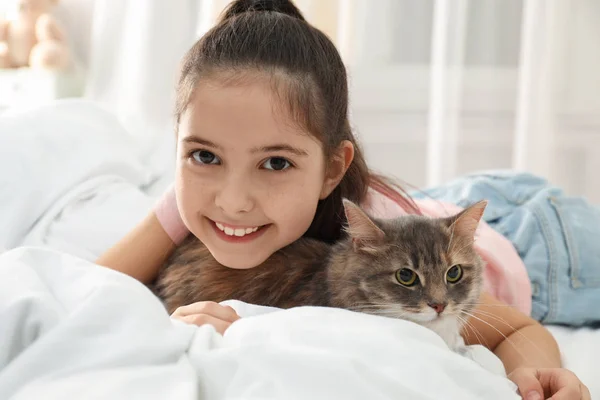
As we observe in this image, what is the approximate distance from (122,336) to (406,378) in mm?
312

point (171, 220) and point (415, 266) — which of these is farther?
point (171, 220)

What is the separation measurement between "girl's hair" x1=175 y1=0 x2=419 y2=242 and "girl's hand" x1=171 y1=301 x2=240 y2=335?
348mm

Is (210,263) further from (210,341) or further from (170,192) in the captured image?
(210,341)

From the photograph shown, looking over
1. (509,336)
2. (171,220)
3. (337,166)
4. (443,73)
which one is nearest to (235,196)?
(337,166)

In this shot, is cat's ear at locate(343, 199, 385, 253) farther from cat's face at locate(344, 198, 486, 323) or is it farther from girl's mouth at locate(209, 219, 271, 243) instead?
girl's mouth at locate(209, 219, 271, 243)

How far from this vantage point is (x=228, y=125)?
1.16 metres

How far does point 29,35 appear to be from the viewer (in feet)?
9.44

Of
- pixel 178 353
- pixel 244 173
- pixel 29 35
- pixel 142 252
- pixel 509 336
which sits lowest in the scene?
pixel 509 336

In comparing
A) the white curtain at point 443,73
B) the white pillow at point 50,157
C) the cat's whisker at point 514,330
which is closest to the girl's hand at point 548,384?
the cat's whisker at point 514,330

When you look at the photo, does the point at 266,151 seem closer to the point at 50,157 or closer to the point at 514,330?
the point at 514,330

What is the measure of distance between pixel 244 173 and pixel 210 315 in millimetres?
251

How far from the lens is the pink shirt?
1.53m

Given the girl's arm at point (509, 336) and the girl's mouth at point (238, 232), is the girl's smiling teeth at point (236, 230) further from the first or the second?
the girl's arm at point (509, 336)

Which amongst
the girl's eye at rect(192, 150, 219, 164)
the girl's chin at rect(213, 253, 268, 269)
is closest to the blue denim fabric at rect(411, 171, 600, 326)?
the girl's chin at rect(213, 253, 268, 269)
